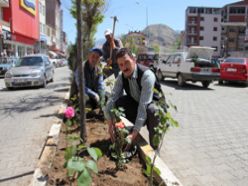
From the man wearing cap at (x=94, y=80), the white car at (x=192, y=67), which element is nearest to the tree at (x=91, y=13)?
the man wearing cap at (x=94, y=80)

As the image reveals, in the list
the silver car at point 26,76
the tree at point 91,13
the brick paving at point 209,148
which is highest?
the tree at point 91,13

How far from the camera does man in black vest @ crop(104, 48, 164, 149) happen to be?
4172mm

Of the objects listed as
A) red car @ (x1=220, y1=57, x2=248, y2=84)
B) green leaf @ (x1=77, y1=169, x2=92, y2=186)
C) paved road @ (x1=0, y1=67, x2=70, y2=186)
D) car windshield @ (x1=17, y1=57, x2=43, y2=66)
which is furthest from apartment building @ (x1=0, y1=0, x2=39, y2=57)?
green leaf @ (x1=77, y1=169, x2=92, y2=186)

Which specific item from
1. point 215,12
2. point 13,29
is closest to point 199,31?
point 215,12

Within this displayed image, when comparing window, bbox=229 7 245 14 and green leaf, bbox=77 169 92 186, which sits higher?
window, bbox=229 7 245 14

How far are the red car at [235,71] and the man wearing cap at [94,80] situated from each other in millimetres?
13095

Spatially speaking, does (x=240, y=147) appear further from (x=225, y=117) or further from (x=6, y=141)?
(x=6, y=141)

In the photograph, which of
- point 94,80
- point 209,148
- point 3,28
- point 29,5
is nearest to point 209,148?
point 209,148

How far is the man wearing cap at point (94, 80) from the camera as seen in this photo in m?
6.29

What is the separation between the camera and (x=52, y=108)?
913 cm

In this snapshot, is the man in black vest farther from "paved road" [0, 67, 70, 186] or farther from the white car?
the white car

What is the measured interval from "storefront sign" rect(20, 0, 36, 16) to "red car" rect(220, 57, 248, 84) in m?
29.1

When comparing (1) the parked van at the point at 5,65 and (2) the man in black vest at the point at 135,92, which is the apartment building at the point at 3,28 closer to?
(1) the parked van at the point at 5,65

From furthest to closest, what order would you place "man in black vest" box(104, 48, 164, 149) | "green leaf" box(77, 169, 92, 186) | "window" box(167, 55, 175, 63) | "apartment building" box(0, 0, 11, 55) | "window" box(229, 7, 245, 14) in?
"window" box(229, 7, 245, 14) < "apartment building" box(0, 0, 11, 55) < "window" box(167, 55, 175, 63) < "man in black vest" box(104, 48, 164, 149) < "green leaf" box(77, 169, 92, 186)
